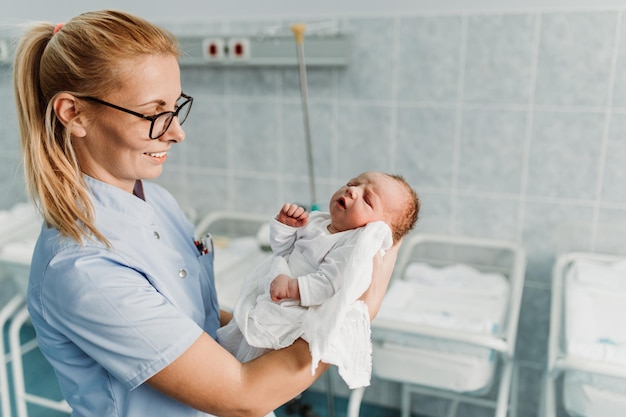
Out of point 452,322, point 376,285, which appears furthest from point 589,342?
point 376,285

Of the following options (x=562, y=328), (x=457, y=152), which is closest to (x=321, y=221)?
(x=562, y=328)

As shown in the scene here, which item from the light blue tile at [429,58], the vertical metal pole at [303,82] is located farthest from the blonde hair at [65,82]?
the light blue tile at [429,58]

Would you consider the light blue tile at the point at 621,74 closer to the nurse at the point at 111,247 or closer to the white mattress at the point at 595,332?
the white mattress at the point at 595,332

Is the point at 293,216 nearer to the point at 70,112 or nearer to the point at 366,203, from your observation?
the point at 366,203

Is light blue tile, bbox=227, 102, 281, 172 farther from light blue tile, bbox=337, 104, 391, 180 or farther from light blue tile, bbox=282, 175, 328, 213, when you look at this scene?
light blue tile, bbox=337, 104, 391, 180

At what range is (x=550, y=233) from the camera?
220 centimetres

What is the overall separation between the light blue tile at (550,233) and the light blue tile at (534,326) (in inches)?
2.8

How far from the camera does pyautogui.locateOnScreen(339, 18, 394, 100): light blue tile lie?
7.43ft

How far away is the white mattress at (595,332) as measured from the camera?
1.50 metres

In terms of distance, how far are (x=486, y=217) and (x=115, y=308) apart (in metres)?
1.64

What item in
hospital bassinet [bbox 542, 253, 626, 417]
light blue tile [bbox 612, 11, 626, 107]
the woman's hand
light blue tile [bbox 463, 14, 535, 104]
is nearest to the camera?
the woman's hand

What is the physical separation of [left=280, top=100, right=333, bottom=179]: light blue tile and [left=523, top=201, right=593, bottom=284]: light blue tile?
2.57 feet

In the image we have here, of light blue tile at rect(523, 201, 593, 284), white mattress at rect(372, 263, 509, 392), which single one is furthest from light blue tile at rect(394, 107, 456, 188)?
white mattress at rect(372, 263, 509, 392)

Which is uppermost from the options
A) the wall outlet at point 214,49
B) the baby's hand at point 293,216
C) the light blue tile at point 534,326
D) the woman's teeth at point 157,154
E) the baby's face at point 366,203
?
the wall outlet at point 214,49
